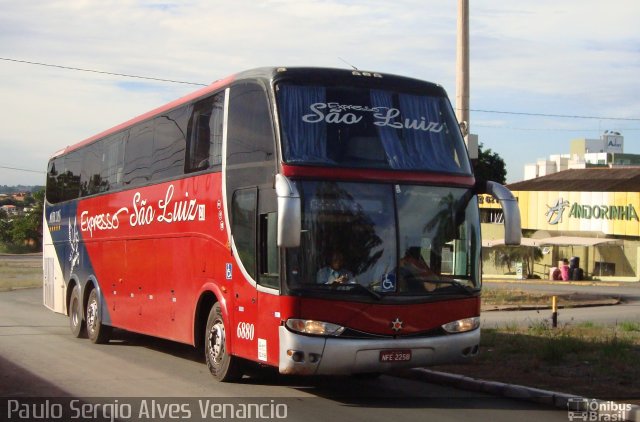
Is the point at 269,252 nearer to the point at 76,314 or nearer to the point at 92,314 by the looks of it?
the point at 92,314

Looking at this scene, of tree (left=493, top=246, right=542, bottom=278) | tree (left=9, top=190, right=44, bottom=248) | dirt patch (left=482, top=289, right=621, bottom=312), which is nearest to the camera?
dirt patch (left=482, top=289, right=621, bottom=312)

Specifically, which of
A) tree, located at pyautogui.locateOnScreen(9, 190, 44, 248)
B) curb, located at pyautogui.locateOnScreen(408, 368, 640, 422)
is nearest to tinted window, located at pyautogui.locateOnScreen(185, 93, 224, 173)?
curb, located at pyautogui.locateOnScreen(408, 368, 640, 422)

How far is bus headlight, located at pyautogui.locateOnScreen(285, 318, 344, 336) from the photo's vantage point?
33.0 ft

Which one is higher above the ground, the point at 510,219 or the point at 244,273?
the point at 510,219

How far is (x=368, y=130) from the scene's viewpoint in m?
10.9

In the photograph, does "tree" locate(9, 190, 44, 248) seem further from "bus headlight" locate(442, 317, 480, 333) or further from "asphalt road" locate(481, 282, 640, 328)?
"bus headlight" locate(442, 317, 480, 333)

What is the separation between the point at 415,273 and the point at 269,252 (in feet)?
5.80

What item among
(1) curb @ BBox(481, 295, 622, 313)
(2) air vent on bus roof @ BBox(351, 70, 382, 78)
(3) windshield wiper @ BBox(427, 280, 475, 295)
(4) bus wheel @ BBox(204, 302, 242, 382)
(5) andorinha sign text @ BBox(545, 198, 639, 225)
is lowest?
(1) curb @ BBox(481, 295, 622, 313)

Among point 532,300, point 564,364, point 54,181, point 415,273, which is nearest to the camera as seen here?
point 415,273

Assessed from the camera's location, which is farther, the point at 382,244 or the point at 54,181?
the point at 54,181

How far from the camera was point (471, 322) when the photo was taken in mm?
10906

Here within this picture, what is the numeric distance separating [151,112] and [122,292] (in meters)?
3.47

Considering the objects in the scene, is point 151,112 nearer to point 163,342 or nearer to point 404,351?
point 163,342

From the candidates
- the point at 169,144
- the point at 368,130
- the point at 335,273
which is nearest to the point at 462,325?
the point at 335,273
